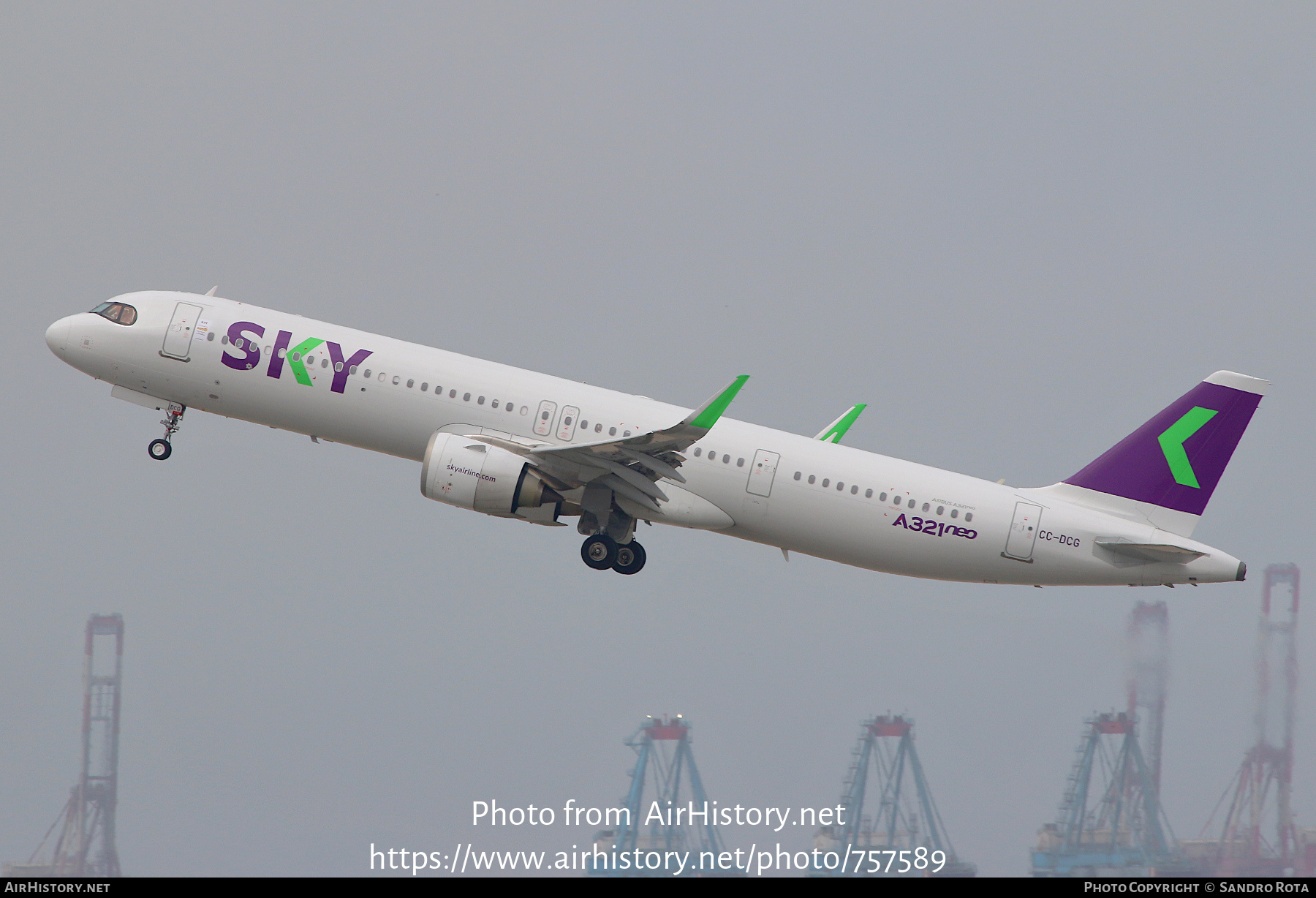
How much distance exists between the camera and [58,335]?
124ft

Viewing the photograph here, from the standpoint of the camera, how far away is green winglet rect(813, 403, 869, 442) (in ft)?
133

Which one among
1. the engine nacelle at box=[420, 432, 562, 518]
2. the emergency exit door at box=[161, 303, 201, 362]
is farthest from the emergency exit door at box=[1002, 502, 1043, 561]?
the emergency exit door at box=[161, 303, 201, 362]

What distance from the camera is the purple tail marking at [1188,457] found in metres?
36.3

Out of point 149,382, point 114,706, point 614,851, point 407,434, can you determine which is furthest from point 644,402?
point 114,706

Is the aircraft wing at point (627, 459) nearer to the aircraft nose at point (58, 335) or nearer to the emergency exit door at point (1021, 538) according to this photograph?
the emergency exit door at point (1021, 538)

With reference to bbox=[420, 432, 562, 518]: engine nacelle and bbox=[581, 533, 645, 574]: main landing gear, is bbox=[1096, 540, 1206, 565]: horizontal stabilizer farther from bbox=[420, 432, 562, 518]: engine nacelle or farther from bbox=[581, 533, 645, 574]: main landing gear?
bbox=[420, 432, 562, 518]: engine nacelle

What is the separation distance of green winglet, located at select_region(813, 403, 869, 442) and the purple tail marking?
720 cm

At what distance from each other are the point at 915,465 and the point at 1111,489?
541 centimetres

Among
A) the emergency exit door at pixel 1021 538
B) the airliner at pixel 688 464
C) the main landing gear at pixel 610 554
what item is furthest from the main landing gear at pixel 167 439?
the emergency exit door at pixel 1021 538

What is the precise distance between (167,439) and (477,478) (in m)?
10.4

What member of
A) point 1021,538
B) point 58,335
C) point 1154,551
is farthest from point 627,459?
point 58,335

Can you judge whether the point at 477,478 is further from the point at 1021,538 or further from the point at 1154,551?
the point at 1154,551

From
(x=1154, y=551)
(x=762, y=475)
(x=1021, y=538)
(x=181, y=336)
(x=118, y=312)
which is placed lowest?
(x=1154, y=551)

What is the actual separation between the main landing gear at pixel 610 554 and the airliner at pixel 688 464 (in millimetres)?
53
